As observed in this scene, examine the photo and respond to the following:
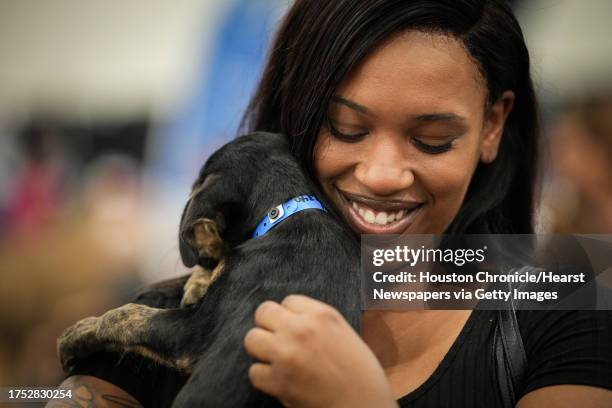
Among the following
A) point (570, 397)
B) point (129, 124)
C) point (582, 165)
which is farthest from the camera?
point (129, 124)

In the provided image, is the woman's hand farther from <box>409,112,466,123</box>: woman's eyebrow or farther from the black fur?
<box>409,112,466,123</box>: woman's eyebrow

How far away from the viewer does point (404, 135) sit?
121 centimetres

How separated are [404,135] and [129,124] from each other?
2137 mm

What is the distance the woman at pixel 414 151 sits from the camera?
3.78ft

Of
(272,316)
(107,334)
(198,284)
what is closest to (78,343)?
(107,334)

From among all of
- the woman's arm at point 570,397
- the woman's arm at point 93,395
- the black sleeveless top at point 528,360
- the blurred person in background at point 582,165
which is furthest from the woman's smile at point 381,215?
the blurred person in background at point 582,165

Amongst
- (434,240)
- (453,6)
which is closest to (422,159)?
(434,240)

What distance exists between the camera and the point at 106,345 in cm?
126

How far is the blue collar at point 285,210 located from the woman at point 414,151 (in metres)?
0.07

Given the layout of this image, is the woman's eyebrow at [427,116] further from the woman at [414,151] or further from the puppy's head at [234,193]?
the puppy's head at [234,193]

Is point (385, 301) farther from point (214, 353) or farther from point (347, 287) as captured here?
point (214, 353)

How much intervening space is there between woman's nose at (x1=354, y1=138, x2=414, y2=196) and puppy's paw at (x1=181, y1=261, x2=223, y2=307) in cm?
31

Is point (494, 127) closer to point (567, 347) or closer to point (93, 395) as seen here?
point (567, 347)

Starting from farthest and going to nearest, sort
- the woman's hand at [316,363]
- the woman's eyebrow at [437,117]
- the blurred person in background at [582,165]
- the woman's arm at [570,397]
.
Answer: the blurred person in background at [582,165], the woman's eyebrow at [437,117], the woman's arm at [570,397], the woman's hand at [316,363]
